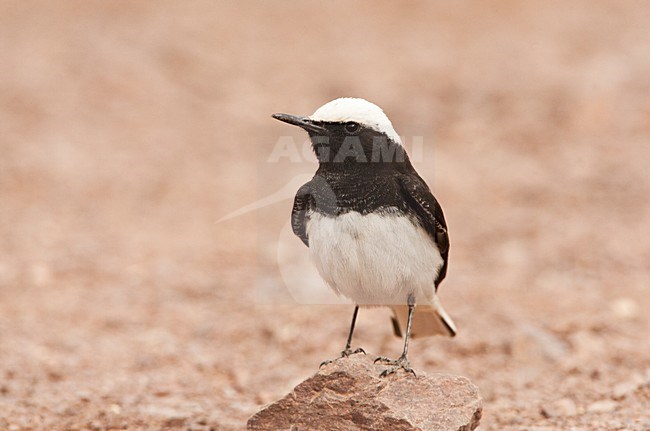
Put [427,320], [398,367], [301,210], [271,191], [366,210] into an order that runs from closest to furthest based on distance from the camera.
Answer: [366,210] → [398,367] → [301,210] → [427,320] → [271,191]

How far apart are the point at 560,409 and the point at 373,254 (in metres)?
2.34

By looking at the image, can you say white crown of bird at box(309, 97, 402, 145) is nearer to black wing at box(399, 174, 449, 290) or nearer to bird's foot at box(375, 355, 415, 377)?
black wing at box(399, 174, 449, 290)

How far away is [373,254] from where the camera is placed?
19.8 feet

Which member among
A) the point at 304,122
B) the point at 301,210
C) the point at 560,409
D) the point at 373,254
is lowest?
the point at 560,409

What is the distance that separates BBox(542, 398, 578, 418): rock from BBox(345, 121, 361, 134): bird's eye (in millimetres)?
2819

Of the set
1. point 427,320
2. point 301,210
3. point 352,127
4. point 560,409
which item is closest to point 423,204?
point 352,127

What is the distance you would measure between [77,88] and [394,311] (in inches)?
415

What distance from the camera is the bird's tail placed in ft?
22.6

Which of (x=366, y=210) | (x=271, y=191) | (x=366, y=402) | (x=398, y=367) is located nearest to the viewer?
(x=366, y=402)

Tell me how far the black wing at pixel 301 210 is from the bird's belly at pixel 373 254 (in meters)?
0.17

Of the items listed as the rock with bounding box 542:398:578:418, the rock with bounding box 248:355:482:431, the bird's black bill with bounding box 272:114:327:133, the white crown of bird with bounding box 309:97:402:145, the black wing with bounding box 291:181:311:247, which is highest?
the white crown of bird with bounding box 309:97:402:145

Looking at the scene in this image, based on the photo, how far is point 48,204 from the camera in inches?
523

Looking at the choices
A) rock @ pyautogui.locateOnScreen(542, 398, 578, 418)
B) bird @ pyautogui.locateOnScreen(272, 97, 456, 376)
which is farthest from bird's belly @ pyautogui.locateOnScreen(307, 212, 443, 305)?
rock @ pyautogui.locateOnScreen(542, 398, 578, 418)

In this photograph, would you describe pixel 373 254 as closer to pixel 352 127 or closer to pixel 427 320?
pixel 352 127
